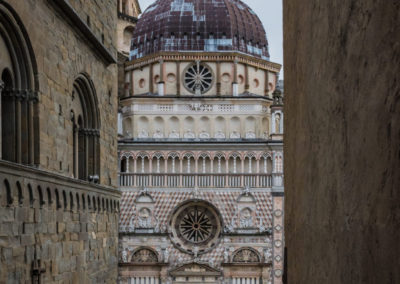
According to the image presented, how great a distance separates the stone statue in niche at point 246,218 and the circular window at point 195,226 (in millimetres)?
1151

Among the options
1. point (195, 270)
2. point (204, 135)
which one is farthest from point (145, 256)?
point (204, 135)

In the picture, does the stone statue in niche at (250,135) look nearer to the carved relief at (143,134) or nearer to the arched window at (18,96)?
the carved relief at (143,134)

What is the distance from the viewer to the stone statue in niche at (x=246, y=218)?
3491 centimetres

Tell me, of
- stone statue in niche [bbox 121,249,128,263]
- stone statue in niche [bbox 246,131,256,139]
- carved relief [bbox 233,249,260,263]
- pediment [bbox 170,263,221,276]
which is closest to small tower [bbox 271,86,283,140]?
stone statue in niche [bbox 246,131,256,139]

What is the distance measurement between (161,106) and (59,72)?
2671cm

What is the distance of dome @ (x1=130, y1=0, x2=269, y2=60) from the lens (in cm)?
3956

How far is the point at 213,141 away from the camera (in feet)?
117

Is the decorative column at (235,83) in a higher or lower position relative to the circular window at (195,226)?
higher

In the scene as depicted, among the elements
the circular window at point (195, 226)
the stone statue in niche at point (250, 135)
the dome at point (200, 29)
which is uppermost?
the dome at point (200, 29)

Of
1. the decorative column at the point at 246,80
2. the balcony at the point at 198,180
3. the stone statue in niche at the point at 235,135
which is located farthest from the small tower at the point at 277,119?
the decorative column at the point at 246,80

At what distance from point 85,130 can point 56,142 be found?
2.51m

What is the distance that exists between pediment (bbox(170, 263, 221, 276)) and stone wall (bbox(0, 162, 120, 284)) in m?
20.0

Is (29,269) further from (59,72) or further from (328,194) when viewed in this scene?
(328,194)

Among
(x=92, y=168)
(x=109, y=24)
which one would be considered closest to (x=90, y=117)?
(x=92, y=168)
